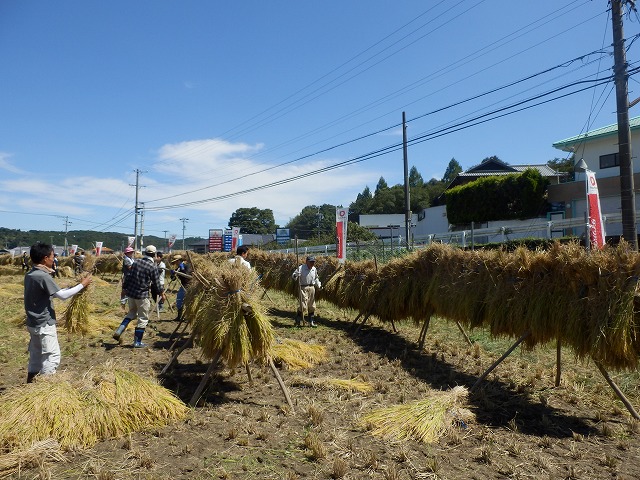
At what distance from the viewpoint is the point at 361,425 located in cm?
474

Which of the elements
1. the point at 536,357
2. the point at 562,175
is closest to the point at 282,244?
→ the point at 562,175

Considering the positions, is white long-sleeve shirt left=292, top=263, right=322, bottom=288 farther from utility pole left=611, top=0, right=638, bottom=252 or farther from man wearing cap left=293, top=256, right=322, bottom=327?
utility pole left=611, top=0, right=638, bottom=252

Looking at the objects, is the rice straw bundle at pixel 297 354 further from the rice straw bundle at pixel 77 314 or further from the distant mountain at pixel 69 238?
the distant mountain at pixel 69 238

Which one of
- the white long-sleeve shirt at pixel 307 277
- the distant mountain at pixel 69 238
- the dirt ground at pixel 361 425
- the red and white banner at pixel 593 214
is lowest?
the dirt ground at pixel 361 425

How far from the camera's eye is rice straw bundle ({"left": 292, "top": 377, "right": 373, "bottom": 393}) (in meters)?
5.98

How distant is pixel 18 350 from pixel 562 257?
27.4 ft

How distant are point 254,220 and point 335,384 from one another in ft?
258

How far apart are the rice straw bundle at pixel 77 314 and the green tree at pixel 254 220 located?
7317 centimetres

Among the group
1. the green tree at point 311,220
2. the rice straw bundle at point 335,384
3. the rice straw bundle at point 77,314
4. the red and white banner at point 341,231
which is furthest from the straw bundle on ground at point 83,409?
the green tree at point 311,220

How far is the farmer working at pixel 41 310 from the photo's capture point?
4711mm

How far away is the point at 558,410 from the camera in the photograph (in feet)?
18.0

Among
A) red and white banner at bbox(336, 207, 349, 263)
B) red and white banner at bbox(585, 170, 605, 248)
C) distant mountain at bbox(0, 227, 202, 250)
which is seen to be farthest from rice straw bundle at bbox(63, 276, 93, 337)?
distant mountain at bbox(0, 227, 202, 250)

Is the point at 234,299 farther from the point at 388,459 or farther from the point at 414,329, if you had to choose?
the point at 414,329

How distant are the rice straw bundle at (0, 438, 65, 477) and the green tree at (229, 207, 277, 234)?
78.1 meters
